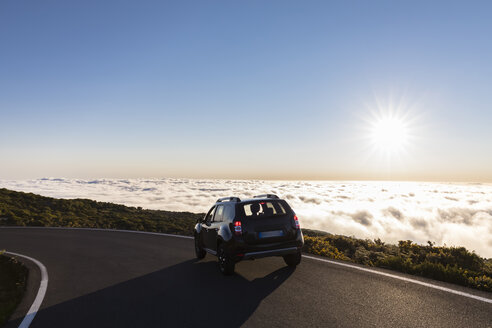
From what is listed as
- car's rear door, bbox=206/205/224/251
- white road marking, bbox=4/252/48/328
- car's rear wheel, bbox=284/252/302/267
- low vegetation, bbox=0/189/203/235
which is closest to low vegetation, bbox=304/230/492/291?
car's rear wheel, bbox=284/252/302/267

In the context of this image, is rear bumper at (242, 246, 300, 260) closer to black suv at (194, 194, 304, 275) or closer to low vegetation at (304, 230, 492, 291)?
black suv at (194, 194, 304, 275)

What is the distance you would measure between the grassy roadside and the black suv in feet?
13.2

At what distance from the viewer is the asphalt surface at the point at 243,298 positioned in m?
4.44

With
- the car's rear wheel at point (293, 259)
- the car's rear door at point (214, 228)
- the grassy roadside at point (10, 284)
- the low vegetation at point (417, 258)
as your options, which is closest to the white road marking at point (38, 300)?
the grassy roadside at point (10, 284)

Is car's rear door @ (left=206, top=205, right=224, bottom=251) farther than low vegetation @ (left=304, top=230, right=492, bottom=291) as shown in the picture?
Yes

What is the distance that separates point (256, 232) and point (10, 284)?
586cm

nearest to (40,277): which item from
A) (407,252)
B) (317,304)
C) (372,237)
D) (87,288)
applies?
(87,288)

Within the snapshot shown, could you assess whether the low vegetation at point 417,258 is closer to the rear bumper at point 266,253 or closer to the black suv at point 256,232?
the black suv at point 256,232

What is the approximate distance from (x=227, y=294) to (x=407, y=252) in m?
6.59

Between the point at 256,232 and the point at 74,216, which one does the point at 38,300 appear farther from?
the point at 74,216

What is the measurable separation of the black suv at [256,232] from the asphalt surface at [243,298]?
460 millimetres

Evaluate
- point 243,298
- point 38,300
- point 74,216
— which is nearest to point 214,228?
point 243,298

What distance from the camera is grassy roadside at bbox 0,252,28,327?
18.3 feet

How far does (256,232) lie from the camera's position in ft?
24.0
